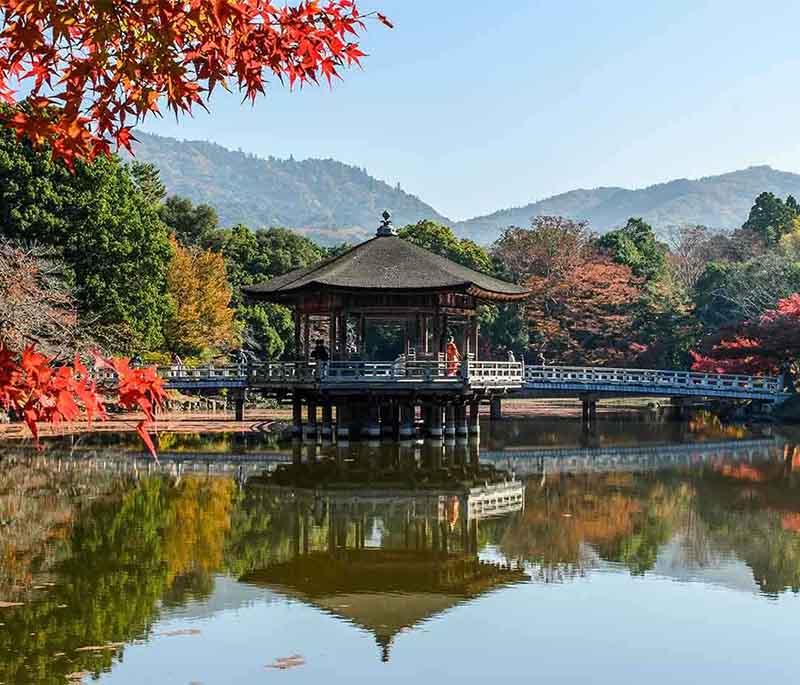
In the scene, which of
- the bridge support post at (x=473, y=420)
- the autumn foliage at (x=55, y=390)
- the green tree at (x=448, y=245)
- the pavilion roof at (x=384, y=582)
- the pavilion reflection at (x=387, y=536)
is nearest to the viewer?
the autumn foliage at (x=55, y=390)

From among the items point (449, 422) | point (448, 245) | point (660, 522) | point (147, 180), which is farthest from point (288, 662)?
point (147, 180)

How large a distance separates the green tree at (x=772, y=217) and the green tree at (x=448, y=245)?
23.9 meters

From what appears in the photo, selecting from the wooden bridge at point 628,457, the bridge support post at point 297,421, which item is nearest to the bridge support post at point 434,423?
the wooden bridge at point 628,457

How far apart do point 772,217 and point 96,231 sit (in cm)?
5312

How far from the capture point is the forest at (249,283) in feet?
109

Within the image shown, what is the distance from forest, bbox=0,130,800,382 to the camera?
33281mm

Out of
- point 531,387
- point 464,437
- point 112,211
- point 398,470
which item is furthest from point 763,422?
point 112,211

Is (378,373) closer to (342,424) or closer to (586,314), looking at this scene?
(342,424)

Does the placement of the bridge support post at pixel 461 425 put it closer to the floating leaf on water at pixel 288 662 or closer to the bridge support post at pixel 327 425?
the bridge support post at pixel 327 425

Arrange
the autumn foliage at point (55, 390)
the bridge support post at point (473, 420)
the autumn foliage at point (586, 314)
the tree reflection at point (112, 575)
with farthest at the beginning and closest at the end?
1. the autumn foliage at point (586, 314)
2. the bridge support post at point (473, 420)
3. the tree reflection at point (112, 575)
4. the autumn foliage at point (55, 390)

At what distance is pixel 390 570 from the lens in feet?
45.7

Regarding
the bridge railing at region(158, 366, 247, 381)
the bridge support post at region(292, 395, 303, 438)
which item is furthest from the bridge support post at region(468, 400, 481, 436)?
the bridge railing at region(158, 366, 247, 381)

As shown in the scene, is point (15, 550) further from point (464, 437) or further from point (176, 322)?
point (176, 322)

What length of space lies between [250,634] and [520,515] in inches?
333
